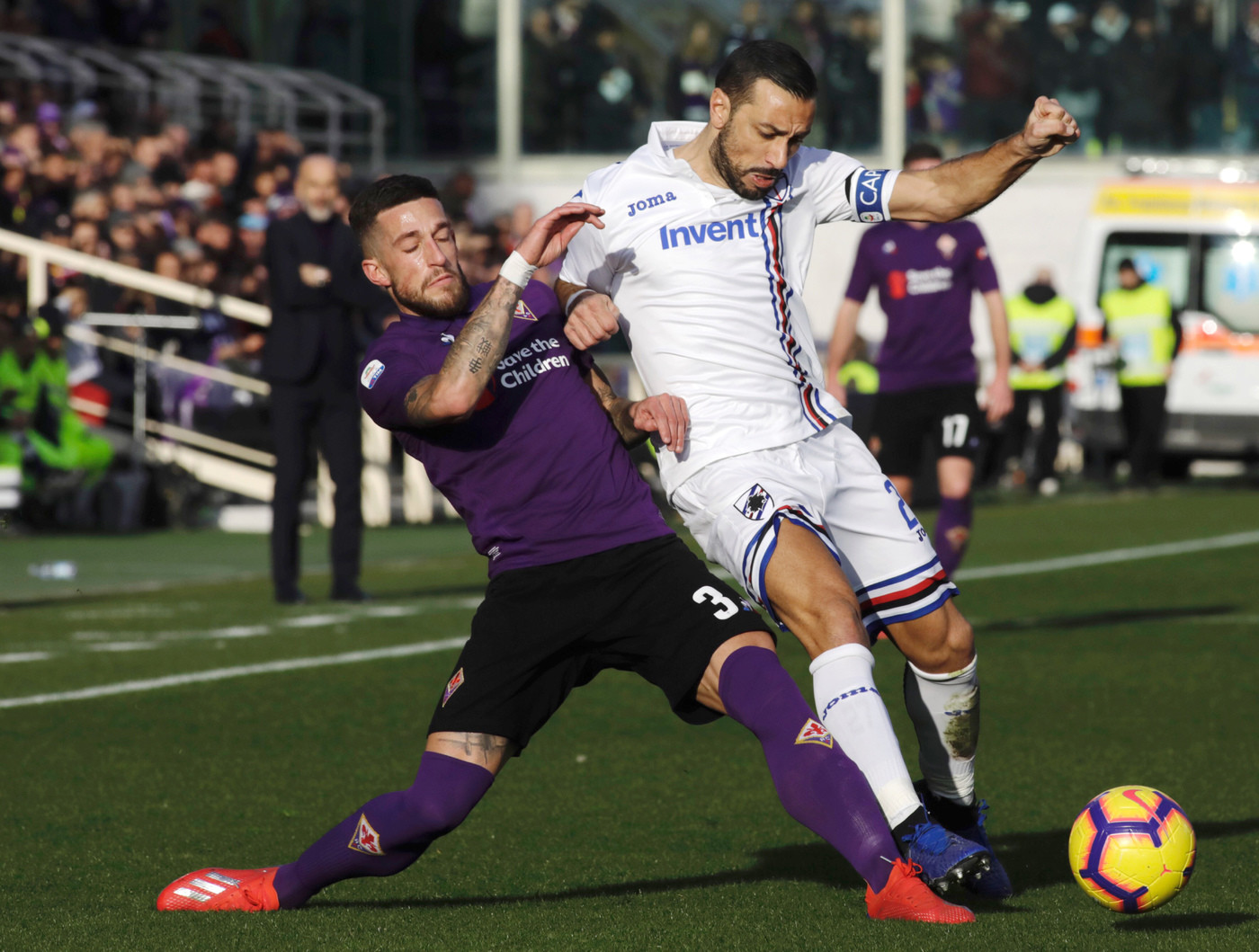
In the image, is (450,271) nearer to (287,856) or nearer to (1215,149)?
(287,856)

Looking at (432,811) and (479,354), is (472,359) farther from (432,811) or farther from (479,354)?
(432,811)

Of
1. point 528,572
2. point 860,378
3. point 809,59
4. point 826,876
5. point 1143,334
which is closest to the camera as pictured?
point 528,572

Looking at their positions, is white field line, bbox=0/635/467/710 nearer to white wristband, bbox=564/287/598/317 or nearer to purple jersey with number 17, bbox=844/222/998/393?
purple jersey with number 17, bbox=844/222/998/393

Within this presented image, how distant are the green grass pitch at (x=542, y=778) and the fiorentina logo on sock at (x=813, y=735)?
43 cm

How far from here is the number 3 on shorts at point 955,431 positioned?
9.62m

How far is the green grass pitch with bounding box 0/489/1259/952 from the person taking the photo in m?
4.82

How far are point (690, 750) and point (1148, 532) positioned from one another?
9.51 m

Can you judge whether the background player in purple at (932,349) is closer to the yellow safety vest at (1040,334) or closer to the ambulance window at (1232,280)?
the yellow safety vest at (1040,334)

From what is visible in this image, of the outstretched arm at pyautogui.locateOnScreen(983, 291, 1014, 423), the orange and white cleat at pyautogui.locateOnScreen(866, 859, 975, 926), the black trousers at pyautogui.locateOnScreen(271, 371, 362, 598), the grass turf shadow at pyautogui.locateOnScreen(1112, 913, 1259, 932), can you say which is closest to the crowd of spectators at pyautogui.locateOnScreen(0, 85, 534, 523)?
the black trousers at pyautogui.locateOnScreen(271, 371, 362, 598)

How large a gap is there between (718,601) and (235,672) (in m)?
4.64

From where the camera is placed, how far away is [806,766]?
4.56 m

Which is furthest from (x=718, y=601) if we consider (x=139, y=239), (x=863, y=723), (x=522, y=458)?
(x=139, y=239)

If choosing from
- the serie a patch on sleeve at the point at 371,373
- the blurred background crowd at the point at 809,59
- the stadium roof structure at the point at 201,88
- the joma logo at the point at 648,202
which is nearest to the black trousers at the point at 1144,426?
the blurred background crowd at the point at 809,59

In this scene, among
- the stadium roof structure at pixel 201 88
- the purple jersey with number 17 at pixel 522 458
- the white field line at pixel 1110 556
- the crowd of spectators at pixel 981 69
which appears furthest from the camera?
the crowd of spectators at pixel 981 69
